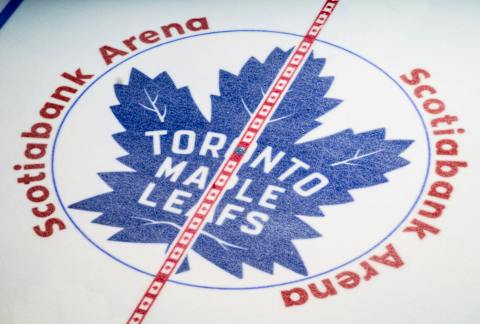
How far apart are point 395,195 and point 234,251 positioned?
55 centimetres

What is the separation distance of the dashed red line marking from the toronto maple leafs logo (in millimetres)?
25

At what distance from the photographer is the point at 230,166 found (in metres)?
2.15

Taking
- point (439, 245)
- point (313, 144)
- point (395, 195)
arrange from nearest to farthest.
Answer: point (439, 245) < point (395, 195) < point (313, 144)

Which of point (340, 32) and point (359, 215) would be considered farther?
point (340, 32)

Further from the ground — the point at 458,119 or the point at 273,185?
the point at 458,119

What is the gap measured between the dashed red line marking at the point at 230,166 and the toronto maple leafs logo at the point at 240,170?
3cm

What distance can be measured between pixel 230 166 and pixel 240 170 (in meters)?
0.04

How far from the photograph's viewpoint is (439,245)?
1.89m

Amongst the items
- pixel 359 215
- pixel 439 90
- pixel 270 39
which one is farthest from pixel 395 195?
pixel 270 39

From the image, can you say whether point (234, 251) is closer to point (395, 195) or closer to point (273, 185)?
point (273, 185)

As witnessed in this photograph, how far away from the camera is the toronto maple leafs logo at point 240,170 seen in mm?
1962

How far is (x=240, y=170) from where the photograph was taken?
2.13 metres

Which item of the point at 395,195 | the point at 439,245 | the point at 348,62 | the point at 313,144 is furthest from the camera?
the point at 348,62

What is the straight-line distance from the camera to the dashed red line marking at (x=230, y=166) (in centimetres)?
186
